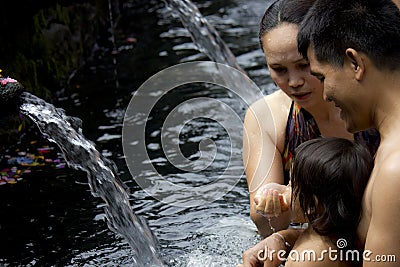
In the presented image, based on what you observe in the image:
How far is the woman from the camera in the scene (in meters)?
3.83

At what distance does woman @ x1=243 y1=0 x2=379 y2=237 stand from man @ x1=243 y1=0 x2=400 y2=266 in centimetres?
67

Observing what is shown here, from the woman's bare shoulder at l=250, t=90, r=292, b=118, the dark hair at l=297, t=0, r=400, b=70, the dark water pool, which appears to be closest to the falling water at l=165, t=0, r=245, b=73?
the dark water pool

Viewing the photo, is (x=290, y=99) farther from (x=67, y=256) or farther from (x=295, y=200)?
(x=67, y=256)

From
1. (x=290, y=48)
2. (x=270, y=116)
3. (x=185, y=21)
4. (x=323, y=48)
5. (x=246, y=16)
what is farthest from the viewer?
(x=246, y=16)

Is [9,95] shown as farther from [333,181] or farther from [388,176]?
[388,176]

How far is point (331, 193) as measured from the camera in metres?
3.12

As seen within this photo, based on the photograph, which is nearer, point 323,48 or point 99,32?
point 323,48

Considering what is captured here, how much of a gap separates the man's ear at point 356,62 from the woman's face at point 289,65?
923 millimetres

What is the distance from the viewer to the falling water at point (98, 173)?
15.0ft

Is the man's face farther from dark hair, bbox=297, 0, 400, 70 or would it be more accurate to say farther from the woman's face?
the woman's face

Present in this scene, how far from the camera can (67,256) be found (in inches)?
179

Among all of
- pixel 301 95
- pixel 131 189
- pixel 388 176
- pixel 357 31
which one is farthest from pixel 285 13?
pixel 131 189

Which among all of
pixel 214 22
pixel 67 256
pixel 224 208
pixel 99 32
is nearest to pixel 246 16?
pixel 214 22

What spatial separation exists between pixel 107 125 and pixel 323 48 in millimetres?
3684
